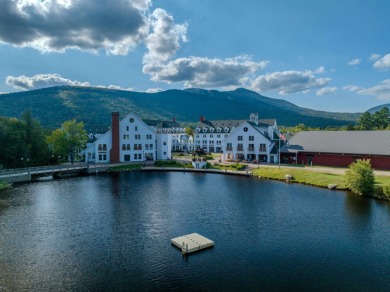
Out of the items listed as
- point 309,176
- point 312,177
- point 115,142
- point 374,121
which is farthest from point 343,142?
point 374,121

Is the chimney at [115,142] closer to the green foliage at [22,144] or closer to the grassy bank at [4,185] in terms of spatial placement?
the green foliage at [22,144]

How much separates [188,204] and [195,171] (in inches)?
987

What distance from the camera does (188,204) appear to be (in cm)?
3281

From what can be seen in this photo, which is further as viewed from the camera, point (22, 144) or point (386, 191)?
point (22, 144)

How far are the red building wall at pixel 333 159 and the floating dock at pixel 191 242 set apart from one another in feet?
140

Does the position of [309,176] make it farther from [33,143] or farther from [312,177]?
[33,143]

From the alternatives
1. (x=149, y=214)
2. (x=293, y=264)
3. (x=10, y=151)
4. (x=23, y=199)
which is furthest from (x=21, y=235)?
(x=10, y=151)

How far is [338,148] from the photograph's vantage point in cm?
5584

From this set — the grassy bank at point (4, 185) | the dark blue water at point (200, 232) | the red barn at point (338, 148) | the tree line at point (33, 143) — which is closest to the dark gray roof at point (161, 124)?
the tree line at point (33, 143)

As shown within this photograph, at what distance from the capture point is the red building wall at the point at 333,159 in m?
50.5

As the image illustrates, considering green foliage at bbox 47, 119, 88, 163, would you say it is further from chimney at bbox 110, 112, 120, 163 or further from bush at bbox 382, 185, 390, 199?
bush at bbox 382, 185, 390, 199

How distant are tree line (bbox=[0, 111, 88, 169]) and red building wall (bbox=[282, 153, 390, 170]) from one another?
157 ft

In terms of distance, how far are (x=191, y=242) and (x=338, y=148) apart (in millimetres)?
45179

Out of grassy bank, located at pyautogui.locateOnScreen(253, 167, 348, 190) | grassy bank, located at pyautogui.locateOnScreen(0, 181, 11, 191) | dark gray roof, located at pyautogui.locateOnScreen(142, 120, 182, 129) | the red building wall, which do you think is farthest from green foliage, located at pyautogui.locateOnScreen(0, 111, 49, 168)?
the red building wall
